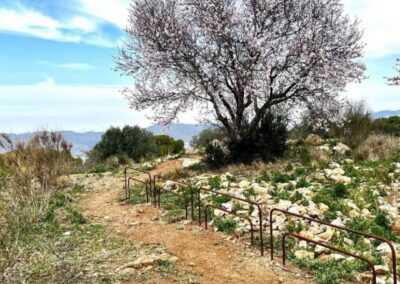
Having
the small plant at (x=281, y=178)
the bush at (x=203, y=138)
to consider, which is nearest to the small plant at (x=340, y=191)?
the small plant at (x=281, y=178)

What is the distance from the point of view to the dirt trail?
7.21 metres

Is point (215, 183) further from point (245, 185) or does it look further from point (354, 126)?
point (354, 126)

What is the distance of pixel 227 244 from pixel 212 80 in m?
9.80

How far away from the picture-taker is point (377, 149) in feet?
58.6

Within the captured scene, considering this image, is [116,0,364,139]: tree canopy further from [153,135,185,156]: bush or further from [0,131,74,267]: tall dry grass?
[153,135,185,156]: bush

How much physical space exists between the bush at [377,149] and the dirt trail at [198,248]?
8969 millimetres

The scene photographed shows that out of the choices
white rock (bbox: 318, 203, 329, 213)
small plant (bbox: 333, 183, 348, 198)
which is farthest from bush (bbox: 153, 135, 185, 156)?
white rock (bbox: 318, 203, 329, 213)

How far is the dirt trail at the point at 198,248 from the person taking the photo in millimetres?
7215

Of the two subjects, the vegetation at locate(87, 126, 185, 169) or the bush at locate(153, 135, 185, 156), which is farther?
the bush at locate(153, 135, 185, 156)

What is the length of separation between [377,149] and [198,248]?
38.2 ft

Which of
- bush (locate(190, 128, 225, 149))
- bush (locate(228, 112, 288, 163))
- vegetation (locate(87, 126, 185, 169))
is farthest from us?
bush (locate(190, 128, 225, 149))

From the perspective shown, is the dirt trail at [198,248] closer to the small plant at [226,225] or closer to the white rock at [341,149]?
the small plant at [226,225]

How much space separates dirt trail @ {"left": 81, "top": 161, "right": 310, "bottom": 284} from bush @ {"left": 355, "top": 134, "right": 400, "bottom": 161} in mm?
8969

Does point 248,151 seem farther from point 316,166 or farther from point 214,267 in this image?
point 214,267
